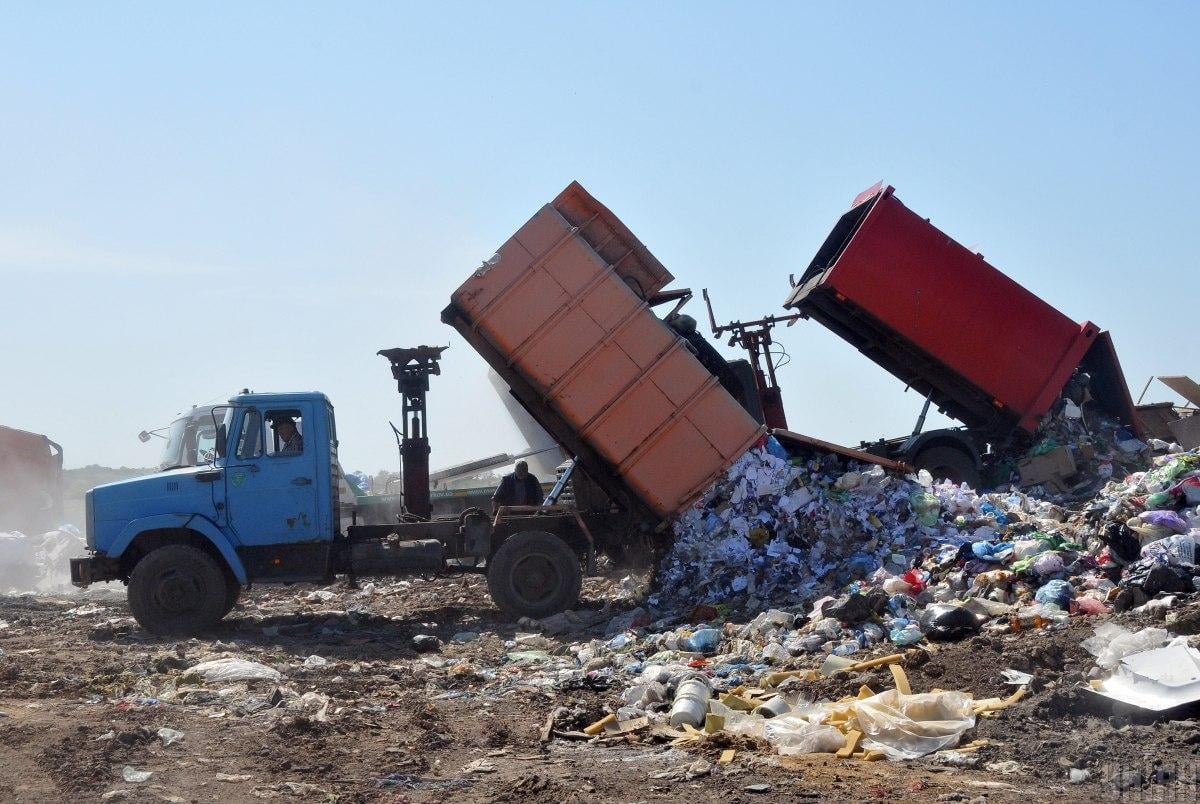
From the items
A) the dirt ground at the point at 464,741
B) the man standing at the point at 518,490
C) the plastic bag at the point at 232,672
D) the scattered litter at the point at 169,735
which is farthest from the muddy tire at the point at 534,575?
the scattered litter at the point at 169,735

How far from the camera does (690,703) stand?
Answer: 229 inches

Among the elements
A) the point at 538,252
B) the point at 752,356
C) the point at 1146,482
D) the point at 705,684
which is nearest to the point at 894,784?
the point at 705,684

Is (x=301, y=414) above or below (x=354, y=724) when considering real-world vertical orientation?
above

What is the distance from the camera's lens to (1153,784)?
428 cm

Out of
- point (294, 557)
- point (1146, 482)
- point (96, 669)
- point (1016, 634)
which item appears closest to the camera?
point (1016, 634)

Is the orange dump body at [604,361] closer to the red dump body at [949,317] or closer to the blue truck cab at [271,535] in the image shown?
the blue truck cab at [271,535]

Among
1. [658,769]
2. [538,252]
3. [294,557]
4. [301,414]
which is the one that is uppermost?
[538,252]

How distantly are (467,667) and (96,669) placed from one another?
2.49 meters

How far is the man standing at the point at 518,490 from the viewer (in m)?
10.8

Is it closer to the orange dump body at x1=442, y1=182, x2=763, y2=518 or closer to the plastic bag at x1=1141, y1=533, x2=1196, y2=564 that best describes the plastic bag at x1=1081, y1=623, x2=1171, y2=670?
the plastic bag at x1=1141, y1=533, x2=1196, y2=564

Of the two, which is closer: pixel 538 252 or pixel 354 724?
pixel 354 724

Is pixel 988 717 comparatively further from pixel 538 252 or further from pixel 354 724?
pixel 538 252

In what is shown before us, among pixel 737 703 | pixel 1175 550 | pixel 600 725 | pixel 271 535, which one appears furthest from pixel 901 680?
pixel 271 535

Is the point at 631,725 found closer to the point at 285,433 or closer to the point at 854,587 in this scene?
the point at 854,587
